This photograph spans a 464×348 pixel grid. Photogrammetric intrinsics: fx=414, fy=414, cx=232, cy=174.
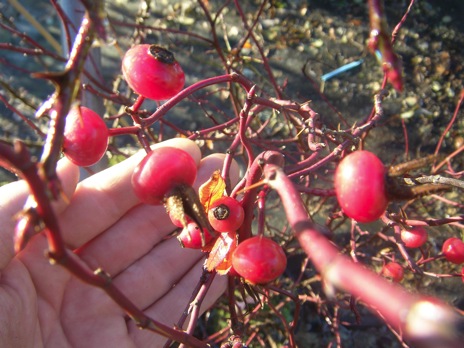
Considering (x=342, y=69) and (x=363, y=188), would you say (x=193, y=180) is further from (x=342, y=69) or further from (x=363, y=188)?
(x=342, y=69)

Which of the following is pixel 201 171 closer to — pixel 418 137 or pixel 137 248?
pixel 137 248

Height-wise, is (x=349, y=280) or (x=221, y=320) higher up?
(x=349, y=280)

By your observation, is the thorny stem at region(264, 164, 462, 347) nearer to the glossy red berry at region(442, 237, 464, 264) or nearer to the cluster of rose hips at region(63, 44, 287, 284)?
the cluster of rose hips at region(63, 44, 287, 284)

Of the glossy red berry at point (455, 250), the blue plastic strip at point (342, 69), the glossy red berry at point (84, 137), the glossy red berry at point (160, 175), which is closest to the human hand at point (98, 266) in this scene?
the glossy red berry at point (84, 137)

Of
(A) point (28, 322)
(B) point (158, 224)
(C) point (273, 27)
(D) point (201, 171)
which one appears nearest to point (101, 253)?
(B) point (158, 224)

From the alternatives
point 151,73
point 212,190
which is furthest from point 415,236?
point 151,73

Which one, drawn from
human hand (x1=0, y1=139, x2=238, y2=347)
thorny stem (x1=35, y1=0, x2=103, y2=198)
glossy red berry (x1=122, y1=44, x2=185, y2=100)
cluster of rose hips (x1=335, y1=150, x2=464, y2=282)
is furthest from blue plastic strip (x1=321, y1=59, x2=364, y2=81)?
thorny stem (x1=35, y1=0, x2=103, y2=198)

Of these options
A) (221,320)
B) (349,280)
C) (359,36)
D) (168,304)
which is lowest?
(221,320)
